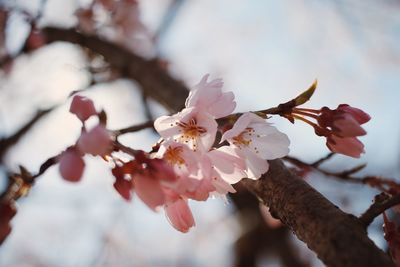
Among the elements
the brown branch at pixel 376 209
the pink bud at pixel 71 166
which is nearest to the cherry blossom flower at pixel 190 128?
the pink bud at pixel 71 166

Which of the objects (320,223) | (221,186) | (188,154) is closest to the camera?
(320,223)

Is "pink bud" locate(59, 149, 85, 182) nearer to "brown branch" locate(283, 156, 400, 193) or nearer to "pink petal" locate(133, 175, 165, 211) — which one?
"pink petal" locate(133, 175, 165, 211)

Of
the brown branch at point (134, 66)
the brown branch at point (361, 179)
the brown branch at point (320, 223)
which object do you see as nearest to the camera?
the brown branch at point (320, 223)

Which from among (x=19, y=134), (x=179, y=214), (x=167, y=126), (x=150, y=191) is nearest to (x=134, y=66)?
(x=19, y=134)

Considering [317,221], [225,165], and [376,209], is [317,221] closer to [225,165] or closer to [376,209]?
[376,209]

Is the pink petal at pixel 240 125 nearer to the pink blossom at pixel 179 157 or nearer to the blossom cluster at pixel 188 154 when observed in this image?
the blossom cluster at pixel 188 154

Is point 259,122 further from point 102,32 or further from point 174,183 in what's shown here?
point 102,32

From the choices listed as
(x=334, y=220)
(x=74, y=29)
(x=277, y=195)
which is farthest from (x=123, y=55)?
(x=334, y=220)
